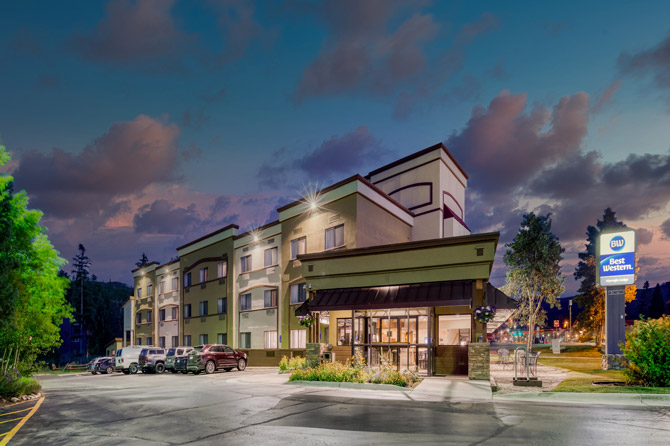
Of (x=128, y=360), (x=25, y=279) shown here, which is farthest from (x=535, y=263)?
(x=25, y=279)

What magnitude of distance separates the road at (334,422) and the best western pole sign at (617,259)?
522 inches

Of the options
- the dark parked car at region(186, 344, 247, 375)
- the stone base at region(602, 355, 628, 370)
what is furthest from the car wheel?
the stone base at region(602, 355, 628, 370)

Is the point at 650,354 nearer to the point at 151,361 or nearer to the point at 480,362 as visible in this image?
the point at 480,362

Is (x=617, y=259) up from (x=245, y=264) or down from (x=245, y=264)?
up

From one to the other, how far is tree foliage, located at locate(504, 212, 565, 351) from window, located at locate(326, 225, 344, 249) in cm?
2312

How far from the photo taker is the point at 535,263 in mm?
47938

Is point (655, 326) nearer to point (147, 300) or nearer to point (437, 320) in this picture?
point (437, 320)

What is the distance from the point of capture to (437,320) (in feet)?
80.8

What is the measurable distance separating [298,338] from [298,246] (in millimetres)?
6501

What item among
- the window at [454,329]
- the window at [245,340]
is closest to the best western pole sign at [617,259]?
the window at [454,329]

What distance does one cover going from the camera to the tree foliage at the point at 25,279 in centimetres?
1775

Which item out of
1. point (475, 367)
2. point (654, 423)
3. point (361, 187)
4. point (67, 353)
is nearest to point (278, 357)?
point (361, 187)

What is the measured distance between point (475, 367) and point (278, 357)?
801 inches

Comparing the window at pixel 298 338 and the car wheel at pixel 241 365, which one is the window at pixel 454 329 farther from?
the car wheel at pixel 241 365
